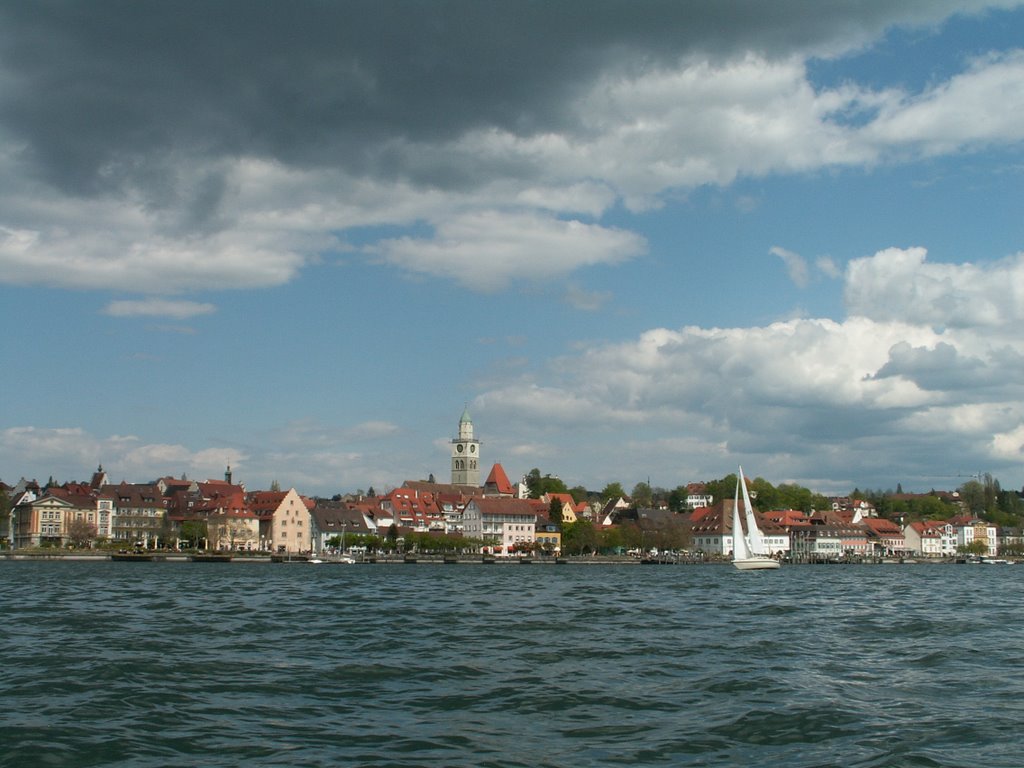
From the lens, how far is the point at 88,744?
16.0 metres

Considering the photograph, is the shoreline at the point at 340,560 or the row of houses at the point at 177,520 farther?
the row of houses at the point at 177,520

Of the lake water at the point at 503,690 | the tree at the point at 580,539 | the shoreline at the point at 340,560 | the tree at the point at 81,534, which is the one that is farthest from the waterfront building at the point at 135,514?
the lake water at the point at 503,690

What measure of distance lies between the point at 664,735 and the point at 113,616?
28.8 meters

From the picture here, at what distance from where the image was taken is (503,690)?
21.7m

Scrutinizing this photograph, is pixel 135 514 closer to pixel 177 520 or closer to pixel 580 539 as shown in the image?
pixel 177 520

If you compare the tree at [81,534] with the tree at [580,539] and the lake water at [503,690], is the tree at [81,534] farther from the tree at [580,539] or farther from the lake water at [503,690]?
the lake water at [503,690]

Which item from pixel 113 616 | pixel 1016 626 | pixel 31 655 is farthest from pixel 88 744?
pixel 1016 626

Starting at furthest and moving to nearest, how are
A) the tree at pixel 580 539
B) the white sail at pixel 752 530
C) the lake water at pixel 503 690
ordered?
1. the tree at pixel 580 539
2. the white sail at pixel 752 530
3. the lake water at pixel 503 690

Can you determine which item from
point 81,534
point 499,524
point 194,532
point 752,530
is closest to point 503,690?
point 752,530

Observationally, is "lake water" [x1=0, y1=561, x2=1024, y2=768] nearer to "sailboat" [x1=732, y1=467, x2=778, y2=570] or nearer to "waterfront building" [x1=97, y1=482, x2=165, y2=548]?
"sailboat" [x1=732, y1=467, x2=778, y2=570]

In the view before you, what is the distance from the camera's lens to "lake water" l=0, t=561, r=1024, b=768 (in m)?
15.9

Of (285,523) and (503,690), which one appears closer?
(503,690)

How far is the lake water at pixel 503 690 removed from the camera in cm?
1589

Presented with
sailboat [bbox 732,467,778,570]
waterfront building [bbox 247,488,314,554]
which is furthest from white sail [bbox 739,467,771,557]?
waterfront building [bbox 247,488,314,554]
